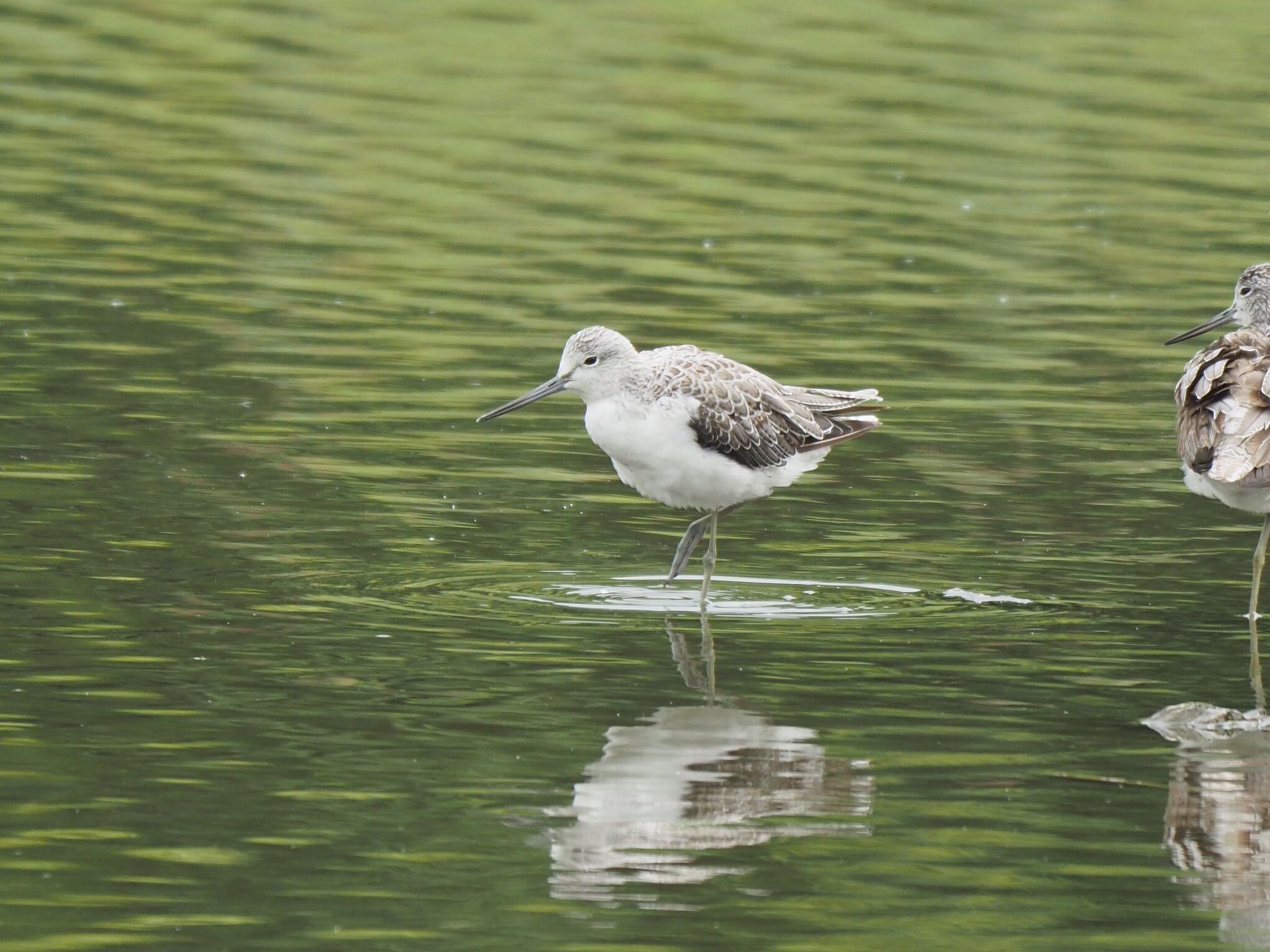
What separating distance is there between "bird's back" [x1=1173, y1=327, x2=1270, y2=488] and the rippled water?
90 cm

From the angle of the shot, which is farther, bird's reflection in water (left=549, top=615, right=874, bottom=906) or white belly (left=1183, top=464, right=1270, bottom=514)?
white belly (left=1183, top=464, right=1270, bottom=514)

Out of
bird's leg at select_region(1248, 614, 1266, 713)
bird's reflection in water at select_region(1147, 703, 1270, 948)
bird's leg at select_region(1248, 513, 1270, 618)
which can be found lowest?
bird's reflection in water at select_region(1147, 703, 1270, 948)

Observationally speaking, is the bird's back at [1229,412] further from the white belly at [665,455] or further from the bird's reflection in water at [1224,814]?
the white belly at [665,455]

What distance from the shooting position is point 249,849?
30.0ft

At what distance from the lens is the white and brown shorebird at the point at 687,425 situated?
42.3ft

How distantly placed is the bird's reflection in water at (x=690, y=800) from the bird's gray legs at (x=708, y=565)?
1.87m

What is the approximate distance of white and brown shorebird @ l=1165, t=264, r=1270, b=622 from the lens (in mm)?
12461

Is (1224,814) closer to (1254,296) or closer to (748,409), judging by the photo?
(748,409)

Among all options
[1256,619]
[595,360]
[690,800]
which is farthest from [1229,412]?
[690,800]

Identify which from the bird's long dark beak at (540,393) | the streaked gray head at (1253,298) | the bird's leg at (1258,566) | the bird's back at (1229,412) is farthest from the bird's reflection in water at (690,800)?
the streaked gray head at (1253,298)

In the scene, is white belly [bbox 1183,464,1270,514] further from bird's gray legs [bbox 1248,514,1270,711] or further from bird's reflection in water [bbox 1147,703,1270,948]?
bird's reflection in water [bbox 1147,703,1270,948]

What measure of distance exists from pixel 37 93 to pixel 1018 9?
17.4 metres

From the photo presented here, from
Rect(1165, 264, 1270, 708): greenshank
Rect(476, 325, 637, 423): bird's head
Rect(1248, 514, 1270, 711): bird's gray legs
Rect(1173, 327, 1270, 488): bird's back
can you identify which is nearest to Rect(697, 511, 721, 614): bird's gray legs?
Rect(1248, 514, 1270, 711): bird's gray legs

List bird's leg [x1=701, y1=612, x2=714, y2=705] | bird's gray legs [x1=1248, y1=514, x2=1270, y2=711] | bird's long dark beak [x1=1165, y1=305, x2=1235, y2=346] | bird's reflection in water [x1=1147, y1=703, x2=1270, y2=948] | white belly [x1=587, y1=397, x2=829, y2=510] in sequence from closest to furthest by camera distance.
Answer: bird's reflection in water [x1=1147, y1=703, x2=1270, y2=948]
bird's leg [x1=701, y1=612, x2=714, y2=705]
bird's gray legs [x1=1248, y1=514, x2=1270, y2=711]
white belly [x1=587, y1=397, x2=829, y2=510]
bird's long dark beak [x1=1165, y1=305, x2=1235, y2=346]
